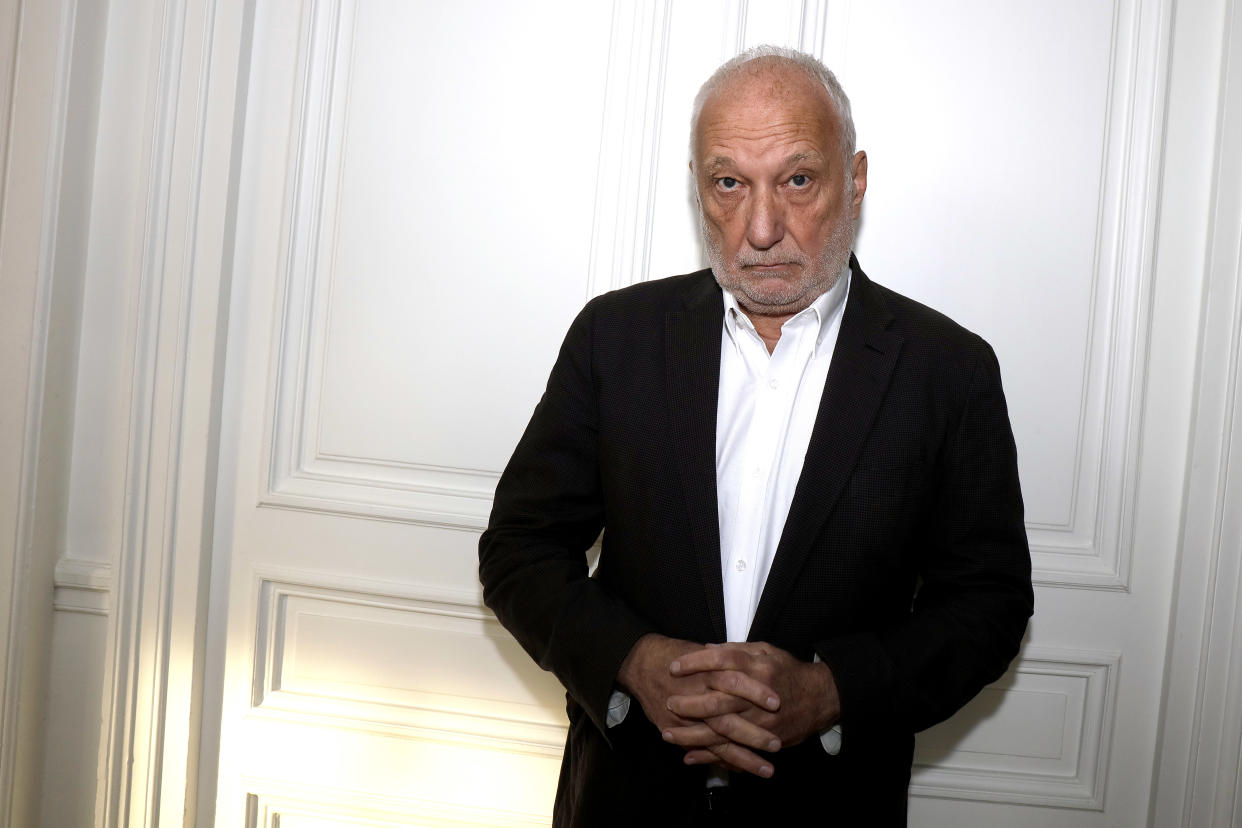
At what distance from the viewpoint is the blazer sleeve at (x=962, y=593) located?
1.35m

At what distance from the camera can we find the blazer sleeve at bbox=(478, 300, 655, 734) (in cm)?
143

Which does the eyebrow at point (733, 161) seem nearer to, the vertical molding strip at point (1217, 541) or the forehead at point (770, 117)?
the forehead at point (770, 117)

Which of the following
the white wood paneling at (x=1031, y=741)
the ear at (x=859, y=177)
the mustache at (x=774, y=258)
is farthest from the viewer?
the white wood paneling at (x=1031, y=741)

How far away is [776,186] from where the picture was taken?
1.50 meters

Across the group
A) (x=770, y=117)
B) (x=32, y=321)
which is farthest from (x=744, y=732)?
(x=32, y=321)

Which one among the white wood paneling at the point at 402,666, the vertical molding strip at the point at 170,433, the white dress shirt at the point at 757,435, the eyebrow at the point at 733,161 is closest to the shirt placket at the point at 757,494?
the white dress shirt at the point at 757,435

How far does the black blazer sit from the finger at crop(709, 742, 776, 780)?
110 mm

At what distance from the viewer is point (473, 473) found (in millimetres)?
2053

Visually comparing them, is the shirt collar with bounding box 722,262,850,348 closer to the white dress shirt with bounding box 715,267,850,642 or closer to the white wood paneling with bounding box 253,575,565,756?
the white dress shirt with bounding box 715,267,850,642

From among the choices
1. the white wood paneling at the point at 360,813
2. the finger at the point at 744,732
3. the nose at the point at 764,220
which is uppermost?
the nose at the point at 764,220

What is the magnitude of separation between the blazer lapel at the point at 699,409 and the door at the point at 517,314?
18.1 inches

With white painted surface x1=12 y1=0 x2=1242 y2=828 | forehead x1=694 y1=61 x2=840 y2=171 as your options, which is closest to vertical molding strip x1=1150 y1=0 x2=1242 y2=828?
Answer: white painted surface x1=12 y1=0 x2=1242 y2=828

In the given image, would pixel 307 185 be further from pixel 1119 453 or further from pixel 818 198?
pixel 1119 453

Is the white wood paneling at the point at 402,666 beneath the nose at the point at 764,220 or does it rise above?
beneath
